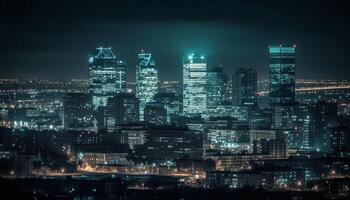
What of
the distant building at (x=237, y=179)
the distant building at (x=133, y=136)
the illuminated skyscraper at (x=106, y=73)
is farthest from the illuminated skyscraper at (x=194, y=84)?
the distant building at (x=237, y=179)

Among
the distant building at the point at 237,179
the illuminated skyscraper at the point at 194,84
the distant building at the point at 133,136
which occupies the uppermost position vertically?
the illuminated skyscraper at the point at 194,84

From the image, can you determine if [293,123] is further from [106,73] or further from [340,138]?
[106,73]

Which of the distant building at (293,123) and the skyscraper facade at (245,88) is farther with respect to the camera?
the skyscraper facade at (245,88)

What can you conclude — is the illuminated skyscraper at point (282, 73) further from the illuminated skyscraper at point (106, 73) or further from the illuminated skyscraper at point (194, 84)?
the illuminated skyscraper at point (106, 73)

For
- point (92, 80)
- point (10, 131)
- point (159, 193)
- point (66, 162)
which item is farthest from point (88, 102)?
point (159, 193)

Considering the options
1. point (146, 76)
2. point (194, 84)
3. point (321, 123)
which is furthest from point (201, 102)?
point (321, 123)

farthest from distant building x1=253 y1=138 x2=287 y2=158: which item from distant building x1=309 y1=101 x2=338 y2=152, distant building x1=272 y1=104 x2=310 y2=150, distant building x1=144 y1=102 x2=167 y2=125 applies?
distant building x1=144 y1=102 x2=167 y2=125

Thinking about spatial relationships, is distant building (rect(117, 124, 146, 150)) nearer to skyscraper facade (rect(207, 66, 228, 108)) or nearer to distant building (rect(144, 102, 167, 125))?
distant building (rect(144, 102, 167, 125))

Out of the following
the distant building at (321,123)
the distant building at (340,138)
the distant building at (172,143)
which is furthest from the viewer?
the distant building at (321,123)
